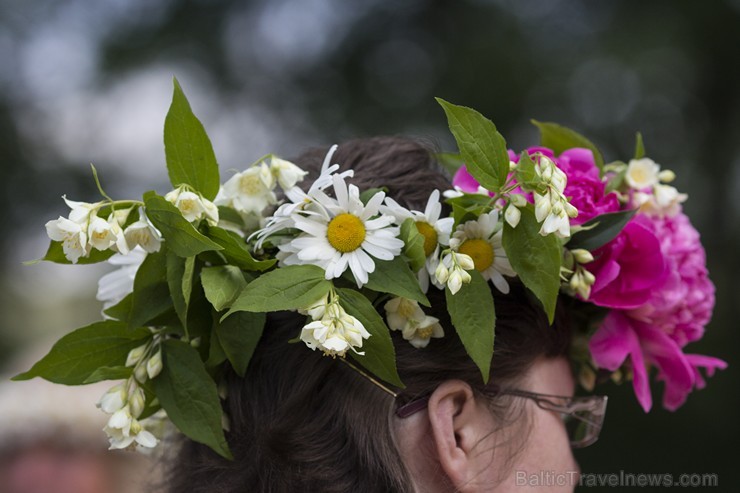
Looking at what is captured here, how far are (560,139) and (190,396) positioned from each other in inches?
40.0

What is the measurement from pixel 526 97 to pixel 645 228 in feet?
15.5

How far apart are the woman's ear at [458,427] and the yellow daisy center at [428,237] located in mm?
274

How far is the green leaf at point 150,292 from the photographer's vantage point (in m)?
1.47

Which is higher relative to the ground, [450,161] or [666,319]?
[450,161]

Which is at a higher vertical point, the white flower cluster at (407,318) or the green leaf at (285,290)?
the green leaf at (285,290)

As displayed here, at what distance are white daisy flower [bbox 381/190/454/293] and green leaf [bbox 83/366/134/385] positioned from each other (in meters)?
0.57

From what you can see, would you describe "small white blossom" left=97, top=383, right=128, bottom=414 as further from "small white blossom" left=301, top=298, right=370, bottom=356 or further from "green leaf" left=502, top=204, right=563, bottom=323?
"green leaf" left=502, top=204, right=563, bottom=323

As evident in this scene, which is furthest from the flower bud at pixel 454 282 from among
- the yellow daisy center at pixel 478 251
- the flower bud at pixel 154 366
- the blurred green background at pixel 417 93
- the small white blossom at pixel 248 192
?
the blurred green background at pixel 417 93

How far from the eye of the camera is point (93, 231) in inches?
52.3

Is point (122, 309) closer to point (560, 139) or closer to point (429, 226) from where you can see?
point (429, 226)

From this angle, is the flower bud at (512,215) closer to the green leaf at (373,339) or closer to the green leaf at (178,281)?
the green leaf at (373,339)

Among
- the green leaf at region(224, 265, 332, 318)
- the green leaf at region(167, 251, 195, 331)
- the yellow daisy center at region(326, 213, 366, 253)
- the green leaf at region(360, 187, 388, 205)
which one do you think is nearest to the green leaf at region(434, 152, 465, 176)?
the green leaf at region(360, 187, 388, 205)

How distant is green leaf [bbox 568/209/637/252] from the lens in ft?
5.23

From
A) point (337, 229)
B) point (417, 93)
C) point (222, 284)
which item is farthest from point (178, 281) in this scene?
point (417, 93)
